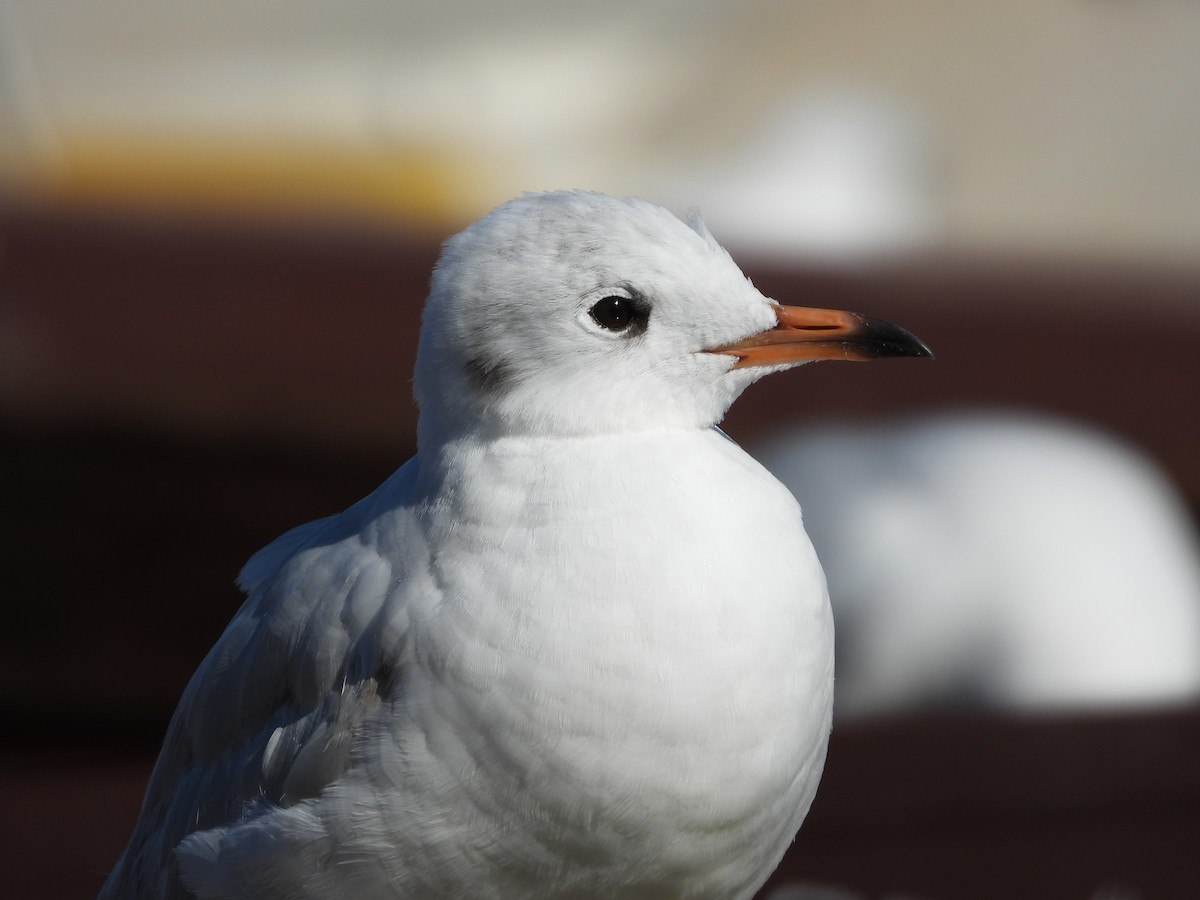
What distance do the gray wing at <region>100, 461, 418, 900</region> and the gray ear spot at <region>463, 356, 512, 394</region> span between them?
12cm

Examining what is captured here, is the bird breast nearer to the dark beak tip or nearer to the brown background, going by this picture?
the dark beak tip

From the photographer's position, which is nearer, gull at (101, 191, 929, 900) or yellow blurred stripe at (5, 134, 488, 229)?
gull at (101, 191, 929, 900)

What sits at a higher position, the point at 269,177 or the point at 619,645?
the point at 269,177

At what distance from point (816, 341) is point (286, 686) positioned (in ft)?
1.79

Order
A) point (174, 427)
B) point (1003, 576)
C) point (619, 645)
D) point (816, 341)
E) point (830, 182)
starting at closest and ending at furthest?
point (619, 645), point (816, 341), point (1003, 576), point (174, 427), point (830, 182)

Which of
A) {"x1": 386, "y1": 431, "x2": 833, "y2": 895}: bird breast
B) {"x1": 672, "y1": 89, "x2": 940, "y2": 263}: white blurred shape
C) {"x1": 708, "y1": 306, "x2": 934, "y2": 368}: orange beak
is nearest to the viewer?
{"x1": 386, "y1": 431, "x2": 833, "y2": 895}: bird breast

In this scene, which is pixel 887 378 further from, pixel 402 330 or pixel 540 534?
pixel 540 534

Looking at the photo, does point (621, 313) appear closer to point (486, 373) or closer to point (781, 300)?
point (486, 373)

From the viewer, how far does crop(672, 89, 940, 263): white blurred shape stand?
12.4 ft

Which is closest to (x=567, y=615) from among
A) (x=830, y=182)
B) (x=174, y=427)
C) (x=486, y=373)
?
(x=486, y=373)

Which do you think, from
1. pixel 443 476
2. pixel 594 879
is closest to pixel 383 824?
pixel 594 879

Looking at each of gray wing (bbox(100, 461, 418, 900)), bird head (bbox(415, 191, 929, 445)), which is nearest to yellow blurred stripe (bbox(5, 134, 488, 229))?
gray wing (bbox(100, 461, 418, 900))

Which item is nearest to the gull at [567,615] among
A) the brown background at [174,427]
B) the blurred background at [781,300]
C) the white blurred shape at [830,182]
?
the blurred background at [781,300]

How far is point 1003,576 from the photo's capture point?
2322 mm
